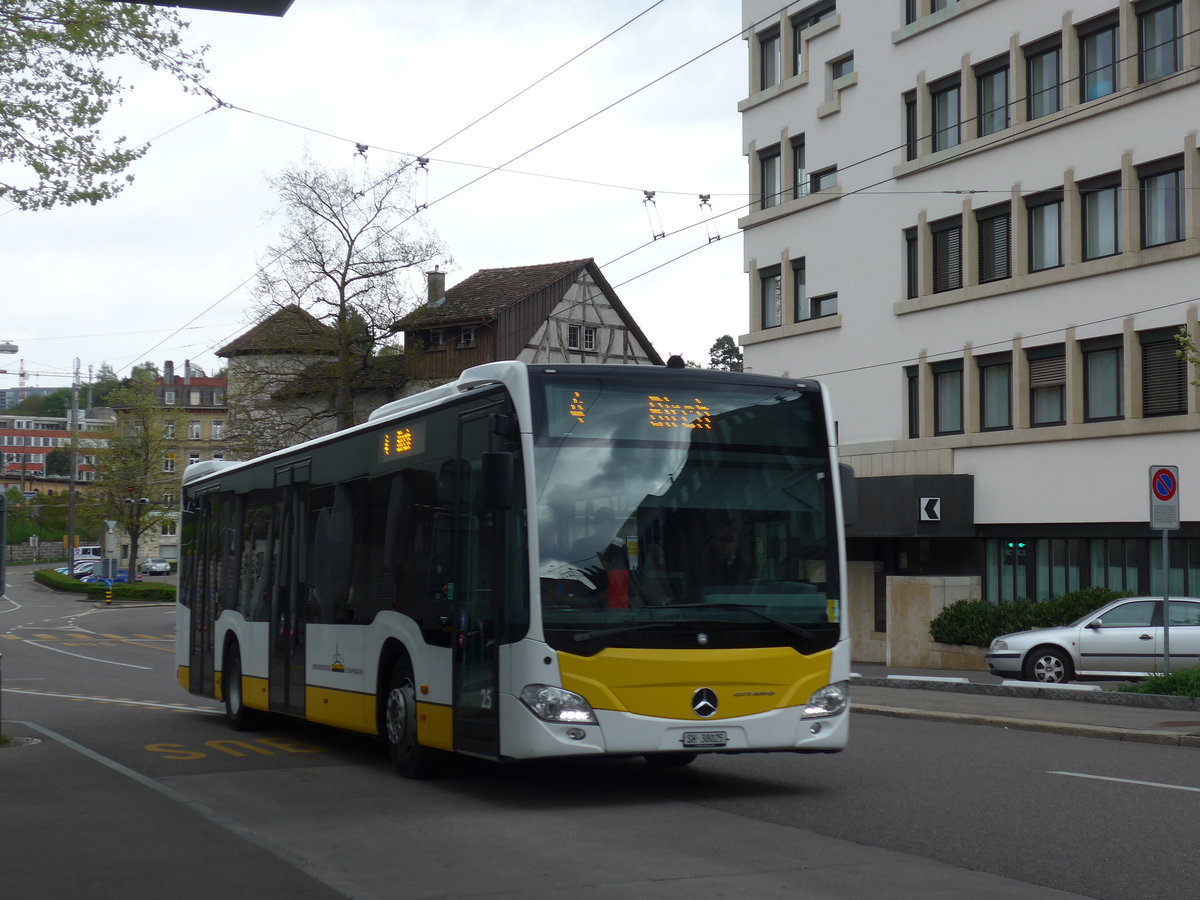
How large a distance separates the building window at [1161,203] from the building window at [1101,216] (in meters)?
0.59

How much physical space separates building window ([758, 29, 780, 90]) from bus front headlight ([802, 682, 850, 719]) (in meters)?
29.3

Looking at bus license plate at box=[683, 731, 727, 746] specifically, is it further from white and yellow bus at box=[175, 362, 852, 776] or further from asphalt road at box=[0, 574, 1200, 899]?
asphalt road at box=[0, 574, 1200, 899]

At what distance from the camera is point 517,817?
10.2 m

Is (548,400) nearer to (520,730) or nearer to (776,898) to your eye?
(520,730)

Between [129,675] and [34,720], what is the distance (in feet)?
39.7

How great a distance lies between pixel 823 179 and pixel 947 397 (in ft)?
22.0

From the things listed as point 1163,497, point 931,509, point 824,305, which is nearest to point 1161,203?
point 931,509

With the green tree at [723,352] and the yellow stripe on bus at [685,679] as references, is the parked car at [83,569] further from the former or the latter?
the yellow stripe on bus at [685,679]

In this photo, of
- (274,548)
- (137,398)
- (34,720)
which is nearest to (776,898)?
(274,548)

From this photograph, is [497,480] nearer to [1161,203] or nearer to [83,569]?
[1161,203]

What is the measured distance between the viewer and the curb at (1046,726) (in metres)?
15.1

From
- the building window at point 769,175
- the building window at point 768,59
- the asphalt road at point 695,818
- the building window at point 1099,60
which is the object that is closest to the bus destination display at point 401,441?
the asphalt road at point 695,818

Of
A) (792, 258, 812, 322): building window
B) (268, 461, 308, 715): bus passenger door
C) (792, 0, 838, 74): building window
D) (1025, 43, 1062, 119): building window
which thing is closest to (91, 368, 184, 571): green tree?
(792, 258, 812, 322): building window

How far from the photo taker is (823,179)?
36.4 meters
